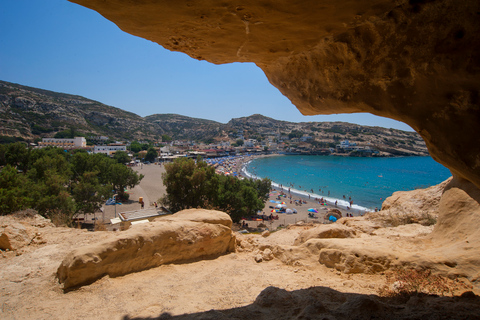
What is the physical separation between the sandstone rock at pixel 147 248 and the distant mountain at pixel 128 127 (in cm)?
8396

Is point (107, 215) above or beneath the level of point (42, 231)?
beneath

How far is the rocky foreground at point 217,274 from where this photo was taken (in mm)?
3579

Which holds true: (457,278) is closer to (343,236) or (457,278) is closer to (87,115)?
(343,236)

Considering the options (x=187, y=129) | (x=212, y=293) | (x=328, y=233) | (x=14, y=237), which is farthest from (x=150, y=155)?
(x=187, y=129)

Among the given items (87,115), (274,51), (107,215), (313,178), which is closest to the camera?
(274,51)

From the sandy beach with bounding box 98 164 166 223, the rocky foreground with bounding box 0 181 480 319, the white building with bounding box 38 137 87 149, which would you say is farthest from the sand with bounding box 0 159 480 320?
the white building with bounding box 38 137 87 149

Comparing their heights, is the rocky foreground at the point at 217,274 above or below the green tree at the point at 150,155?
above

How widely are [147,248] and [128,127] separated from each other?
14217 centimetres

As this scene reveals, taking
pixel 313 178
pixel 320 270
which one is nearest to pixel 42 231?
pixel 320 270

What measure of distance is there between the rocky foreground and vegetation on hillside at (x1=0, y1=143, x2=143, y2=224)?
20.3 feet

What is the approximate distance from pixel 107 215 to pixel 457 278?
→ 2789cm

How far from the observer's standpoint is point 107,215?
83.8 ft

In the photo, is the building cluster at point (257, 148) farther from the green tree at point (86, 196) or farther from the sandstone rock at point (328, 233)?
the sandstone rock at point (328, 233)

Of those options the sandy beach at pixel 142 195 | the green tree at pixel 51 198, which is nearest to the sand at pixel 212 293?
the green tree at pixel 51 198
